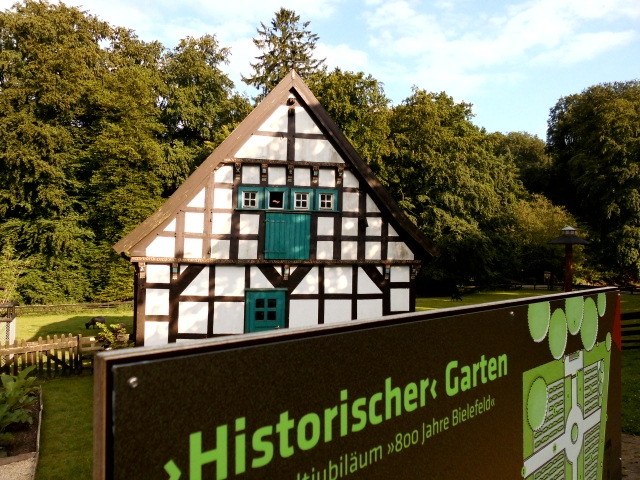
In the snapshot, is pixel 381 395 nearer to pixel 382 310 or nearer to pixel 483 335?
pixel 483 335

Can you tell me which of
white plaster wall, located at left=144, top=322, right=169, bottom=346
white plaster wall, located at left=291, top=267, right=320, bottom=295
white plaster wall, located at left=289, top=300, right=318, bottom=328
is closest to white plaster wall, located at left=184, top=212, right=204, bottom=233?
white plaster wall, located at left=144, top=322, right=169, bottom=346

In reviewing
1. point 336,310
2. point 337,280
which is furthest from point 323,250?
point 336,310

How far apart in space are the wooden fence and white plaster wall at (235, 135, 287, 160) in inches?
275

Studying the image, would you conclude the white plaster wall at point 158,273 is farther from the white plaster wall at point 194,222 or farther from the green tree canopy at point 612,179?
the green tree canopy at point 612,179

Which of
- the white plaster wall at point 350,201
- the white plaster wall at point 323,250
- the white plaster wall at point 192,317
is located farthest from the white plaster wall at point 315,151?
the white plaster wall at point 192,317

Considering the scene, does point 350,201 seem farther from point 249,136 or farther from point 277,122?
point 249,136

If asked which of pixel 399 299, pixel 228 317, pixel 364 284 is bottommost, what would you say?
pixel 228 317

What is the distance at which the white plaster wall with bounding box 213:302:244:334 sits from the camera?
36.6 ft

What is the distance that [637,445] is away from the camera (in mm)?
7109

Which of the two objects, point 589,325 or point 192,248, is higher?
point 192,248

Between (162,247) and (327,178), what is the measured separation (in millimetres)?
4611

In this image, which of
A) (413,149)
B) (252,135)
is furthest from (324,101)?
(252,135)

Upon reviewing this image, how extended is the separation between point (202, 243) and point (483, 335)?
30.8 feet

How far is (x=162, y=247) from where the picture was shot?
35.4ft
